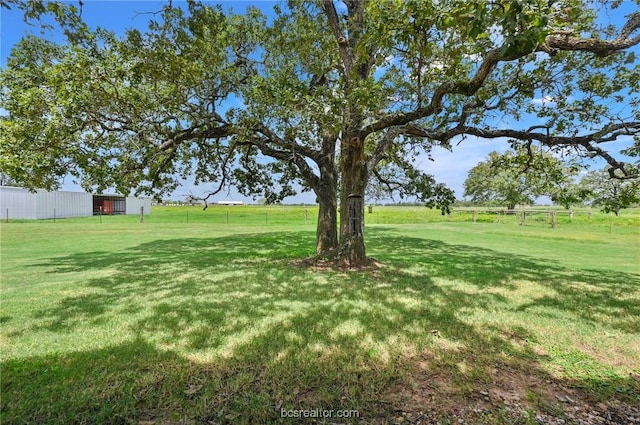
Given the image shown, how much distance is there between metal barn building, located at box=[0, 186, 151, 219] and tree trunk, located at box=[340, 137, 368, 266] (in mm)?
21795

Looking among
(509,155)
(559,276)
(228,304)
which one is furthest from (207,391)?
(509,155)

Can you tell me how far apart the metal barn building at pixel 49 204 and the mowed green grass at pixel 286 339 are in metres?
22.2

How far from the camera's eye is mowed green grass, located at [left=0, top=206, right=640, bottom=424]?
2.42 m

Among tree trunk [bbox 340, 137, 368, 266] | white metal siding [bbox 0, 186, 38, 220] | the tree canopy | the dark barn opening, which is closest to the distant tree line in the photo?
the tree canopy

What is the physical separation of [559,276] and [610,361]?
4654 millimetres

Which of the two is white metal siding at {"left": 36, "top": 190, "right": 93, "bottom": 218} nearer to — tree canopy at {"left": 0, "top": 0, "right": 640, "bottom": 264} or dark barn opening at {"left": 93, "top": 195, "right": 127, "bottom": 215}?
dark barn opening at {"left": 93, "top": 195, "right": 127, "bottom": 215}

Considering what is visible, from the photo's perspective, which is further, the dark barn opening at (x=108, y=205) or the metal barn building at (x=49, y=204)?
the dark barn opening at (x=108, y=205)

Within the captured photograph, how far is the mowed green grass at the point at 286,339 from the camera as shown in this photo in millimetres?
2424

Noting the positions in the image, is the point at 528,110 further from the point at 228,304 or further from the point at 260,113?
the point at 228,304

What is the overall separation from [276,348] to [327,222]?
5746 mm

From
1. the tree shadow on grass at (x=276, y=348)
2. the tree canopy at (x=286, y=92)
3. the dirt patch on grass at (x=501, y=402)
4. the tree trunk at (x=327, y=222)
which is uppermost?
the tree canopy at (x=286, y=92)

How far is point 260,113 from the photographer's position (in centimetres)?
717

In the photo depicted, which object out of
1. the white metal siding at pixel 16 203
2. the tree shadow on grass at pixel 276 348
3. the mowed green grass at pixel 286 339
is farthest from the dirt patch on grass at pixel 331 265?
the white metal siding at pixel 16 203

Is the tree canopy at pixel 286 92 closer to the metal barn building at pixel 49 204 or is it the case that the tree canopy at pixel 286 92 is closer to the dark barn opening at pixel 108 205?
the metal barn building at pixel 49 204
